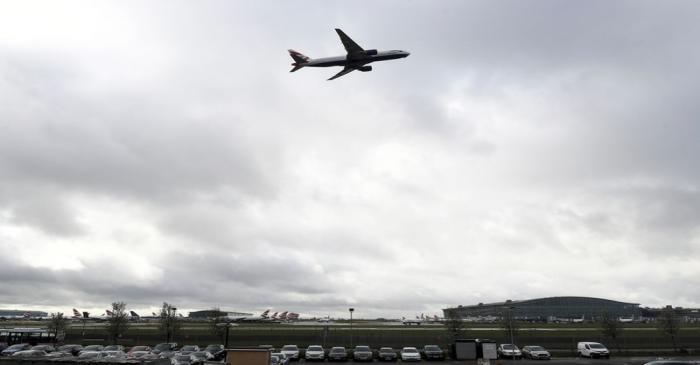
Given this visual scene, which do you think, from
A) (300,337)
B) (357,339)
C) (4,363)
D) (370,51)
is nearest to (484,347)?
(370,51)

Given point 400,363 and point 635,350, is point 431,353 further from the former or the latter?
point 635,350

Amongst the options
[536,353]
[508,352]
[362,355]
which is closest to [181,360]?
[362,355]

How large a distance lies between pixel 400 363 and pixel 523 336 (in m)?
35.1

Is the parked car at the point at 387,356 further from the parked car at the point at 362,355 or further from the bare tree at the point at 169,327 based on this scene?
the bare tree at the point at 169,327

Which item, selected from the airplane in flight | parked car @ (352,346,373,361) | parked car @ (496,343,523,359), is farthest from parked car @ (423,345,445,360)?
the airplane in flight

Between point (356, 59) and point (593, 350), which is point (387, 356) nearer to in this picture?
point (593, 350)

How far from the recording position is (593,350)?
54.6 m

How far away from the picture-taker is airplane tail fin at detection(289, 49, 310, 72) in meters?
44.0

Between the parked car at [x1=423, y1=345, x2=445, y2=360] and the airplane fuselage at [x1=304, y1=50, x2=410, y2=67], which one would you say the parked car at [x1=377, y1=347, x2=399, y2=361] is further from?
the airplane fuselage at [x1=304, y1=50, x2=410, y2=67]

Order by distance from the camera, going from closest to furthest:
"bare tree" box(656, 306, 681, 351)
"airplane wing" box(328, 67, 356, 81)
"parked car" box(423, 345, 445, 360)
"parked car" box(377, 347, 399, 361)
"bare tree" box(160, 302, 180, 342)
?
"airplane wing" box(328, 67, 356, 81) → "parked car" box(377, 347, 399, 361) → "parked car" box(423, 345, 445, 360) → "bare tree" box(656, 306, 681, 351) → "bare tree" box(160, 302, 180, 342)

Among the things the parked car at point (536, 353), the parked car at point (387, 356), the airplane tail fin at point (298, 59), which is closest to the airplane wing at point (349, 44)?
the airplane tail fin at point (298, 59)

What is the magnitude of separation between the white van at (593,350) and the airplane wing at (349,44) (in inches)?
1678

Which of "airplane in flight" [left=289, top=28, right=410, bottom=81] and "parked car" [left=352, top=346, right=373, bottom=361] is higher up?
"airplane in flight" [left=289, top=28, right=410, bottom=81]

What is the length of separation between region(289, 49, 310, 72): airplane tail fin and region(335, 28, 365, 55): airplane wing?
7.18 metres
